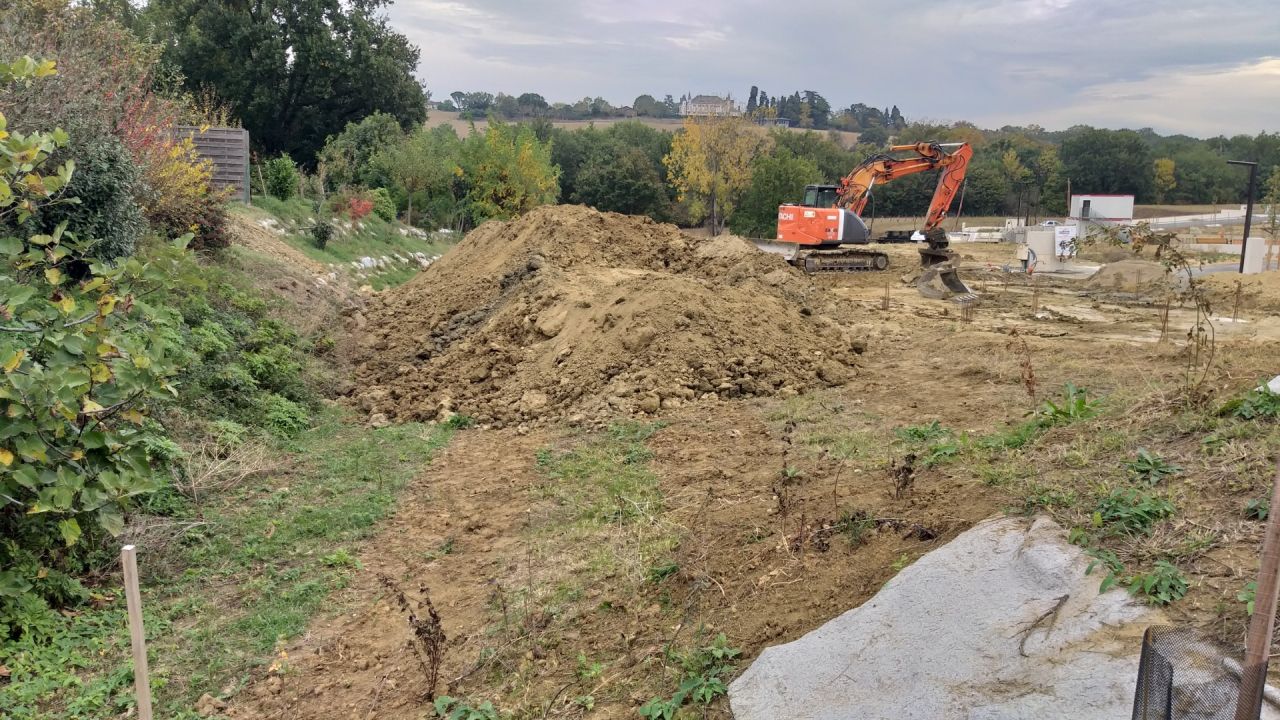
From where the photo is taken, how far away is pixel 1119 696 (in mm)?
3004

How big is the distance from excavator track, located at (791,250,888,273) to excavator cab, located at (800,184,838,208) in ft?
4.34

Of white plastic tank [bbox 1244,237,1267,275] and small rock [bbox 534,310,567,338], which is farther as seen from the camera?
white plastic tank [bbox 1244,237,1267,275]

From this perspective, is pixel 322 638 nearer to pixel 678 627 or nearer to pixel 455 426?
pixel 678 627

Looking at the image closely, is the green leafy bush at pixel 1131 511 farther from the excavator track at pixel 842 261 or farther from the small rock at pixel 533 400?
the excavator track at pixel 842 261

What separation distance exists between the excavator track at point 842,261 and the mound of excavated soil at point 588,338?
8.22m

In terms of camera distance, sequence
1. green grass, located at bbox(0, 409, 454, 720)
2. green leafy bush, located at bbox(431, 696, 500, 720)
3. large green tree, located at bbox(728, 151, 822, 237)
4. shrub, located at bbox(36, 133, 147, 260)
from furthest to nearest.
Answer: large green tree, located at bbox(728, 151, 822, 237), shrub, located at bbox(36, 133, 147, 260), green grass, located at bbox(0, 409, 454, 720), green leafy bush, located at bbox(431, 696, 500, 720)

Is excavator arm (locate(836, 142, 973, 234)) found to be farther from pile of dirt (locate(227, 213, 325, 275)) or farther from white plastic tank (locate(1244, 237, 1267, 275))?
pile of dirt (locate(227, 213, 325, 275))

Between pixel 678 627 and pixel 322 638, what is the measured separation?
2.07 m

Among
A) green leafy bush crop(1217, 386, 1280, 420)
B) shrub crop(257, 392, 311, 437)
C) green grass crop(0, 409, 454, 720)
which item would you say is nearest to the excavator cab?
shrub crop(257, 392, 311, 437)

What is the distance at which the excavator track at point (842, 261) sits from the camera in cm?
2350

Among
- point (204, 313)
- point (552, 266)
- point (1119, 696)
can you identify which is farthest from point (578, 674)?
point (552, 266)

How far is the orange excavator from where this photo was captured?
23.2 metres

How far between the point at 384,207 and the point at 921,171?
1486cm

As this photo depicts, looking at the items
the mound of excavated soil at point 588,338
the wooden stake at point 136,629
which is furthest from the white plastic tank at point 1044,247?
the wooden stake at point 136,629
